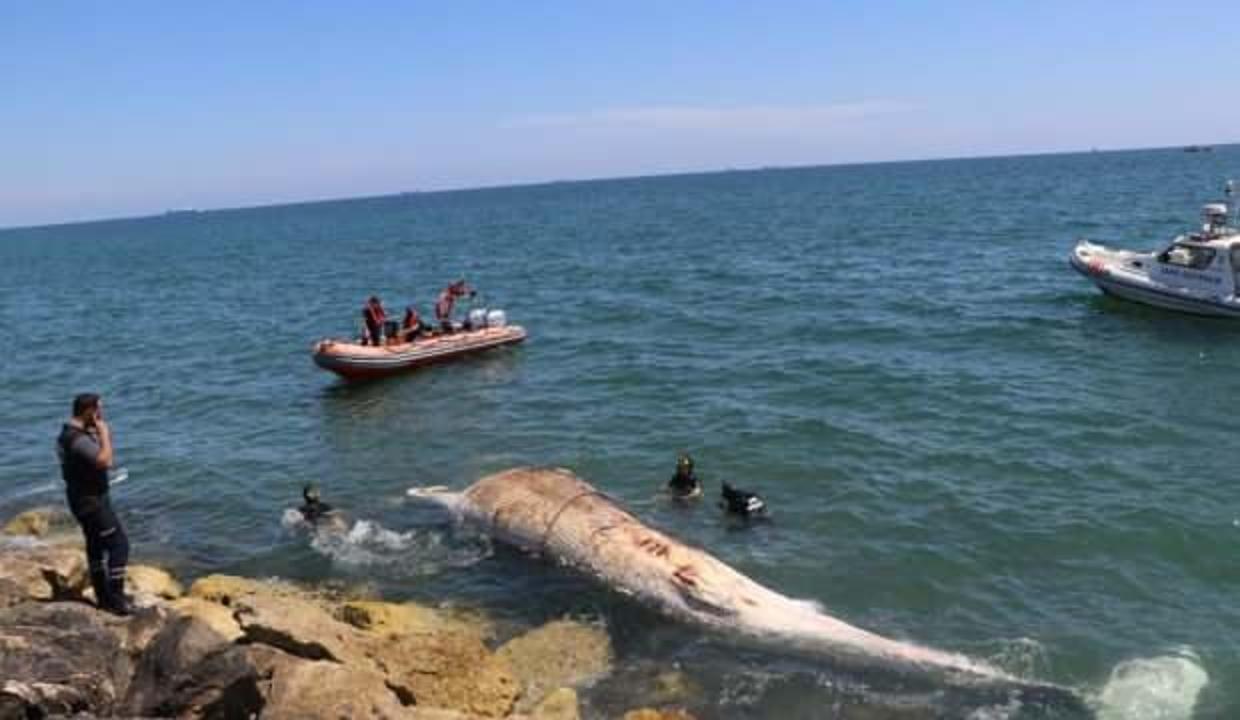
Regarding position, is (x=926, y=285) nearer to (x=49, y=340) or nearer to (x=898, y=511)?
(x=898, y=511)

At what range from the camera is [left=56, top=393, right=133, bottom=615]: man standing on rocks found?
10.6 m

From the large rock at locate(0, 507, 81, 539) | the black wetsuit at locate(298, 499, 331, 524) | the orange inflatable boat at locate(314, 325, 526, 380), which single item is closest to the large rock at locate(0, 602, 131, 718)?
the black wetsuit at locate(298, 499, 331, 524)

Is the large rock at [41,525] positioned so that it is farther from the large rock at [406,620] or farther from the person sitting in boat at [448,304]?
the person sitting in boat at [448,304]

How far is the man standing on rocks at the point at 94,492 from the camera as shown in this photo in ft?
34.7

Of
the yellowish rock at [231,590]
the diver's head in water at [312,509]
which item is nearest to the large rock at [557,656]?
the yellowish rock at [231,590]

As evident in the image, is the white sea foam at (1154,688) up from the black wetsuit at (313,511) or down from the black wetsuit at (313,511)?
down

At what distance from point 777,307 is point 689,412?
14.2 meters

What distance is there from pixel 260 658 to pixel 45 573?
3826mm

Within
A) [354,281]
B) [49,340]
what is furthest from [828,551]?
[354,281]

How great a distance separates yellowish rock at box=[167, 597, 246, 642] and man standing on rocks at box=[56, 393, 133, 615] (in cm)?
63

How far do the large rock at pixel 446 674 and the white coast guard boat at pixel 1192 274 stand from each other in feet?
85.9

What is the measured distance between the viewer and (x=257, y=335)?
128 feet

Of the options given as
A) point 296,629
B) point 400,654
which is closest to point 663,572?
point 400,654

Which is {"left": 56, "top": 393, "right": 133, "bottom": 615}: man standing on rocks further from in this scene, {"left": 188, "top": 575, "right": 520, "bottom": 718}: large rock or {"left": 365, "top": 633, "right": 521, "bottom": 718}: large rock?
{"left": 365, "top": 633, "right": 521, "bottom": 718}: large rock
